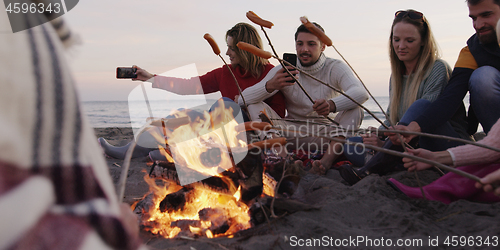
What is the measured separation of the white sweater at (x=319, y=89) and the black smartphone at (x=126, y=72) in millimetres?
1208

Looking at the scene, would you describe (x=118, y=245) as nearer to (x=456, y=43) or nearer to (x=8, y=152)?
(x=8, y=152)

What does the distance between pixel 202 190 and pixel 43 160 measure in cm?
131

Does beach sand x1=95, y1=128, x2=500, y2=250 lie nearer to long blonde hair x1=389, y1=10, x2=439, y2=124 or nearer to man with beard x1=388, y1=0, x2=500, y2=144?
man with beard x1=388, y1=0, x2=500, y2=144

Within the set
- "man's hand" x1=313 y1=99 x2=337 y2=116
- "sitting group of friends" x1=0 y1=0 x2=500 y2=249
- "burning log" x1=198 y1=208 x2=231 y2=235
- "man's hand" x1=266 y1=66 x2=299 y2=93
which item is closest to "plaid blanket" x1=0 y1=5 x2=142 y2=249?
"sitting group of friends" x1=0 y1=0 x2=500 y2=249

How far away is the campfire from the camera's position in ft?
4.92

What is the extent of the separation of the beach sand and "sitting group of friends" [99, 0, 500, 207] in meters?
0.16

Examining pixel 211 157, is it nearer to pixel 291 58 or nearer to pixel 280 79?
pixel 280 79

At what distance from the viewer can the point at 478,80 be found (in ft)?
6.79

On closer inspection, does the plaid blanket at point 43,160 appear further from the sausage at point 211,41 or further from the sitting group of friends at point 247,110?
the sausage at point 211,41

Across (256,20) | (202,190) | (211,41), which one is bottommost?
(202,190)

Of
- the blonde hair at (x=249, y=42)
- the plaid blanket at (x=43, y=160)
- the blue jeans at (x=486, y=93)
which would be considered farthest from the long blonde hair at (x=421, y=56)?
the plaid blanket at (x=43, y=160)

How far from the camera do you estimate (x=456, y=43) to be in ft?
38.0

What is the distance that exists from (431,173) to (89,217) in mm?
2559

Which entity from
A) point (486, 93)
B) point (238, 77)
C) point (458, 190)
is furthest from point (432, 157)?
point (238, 77)
